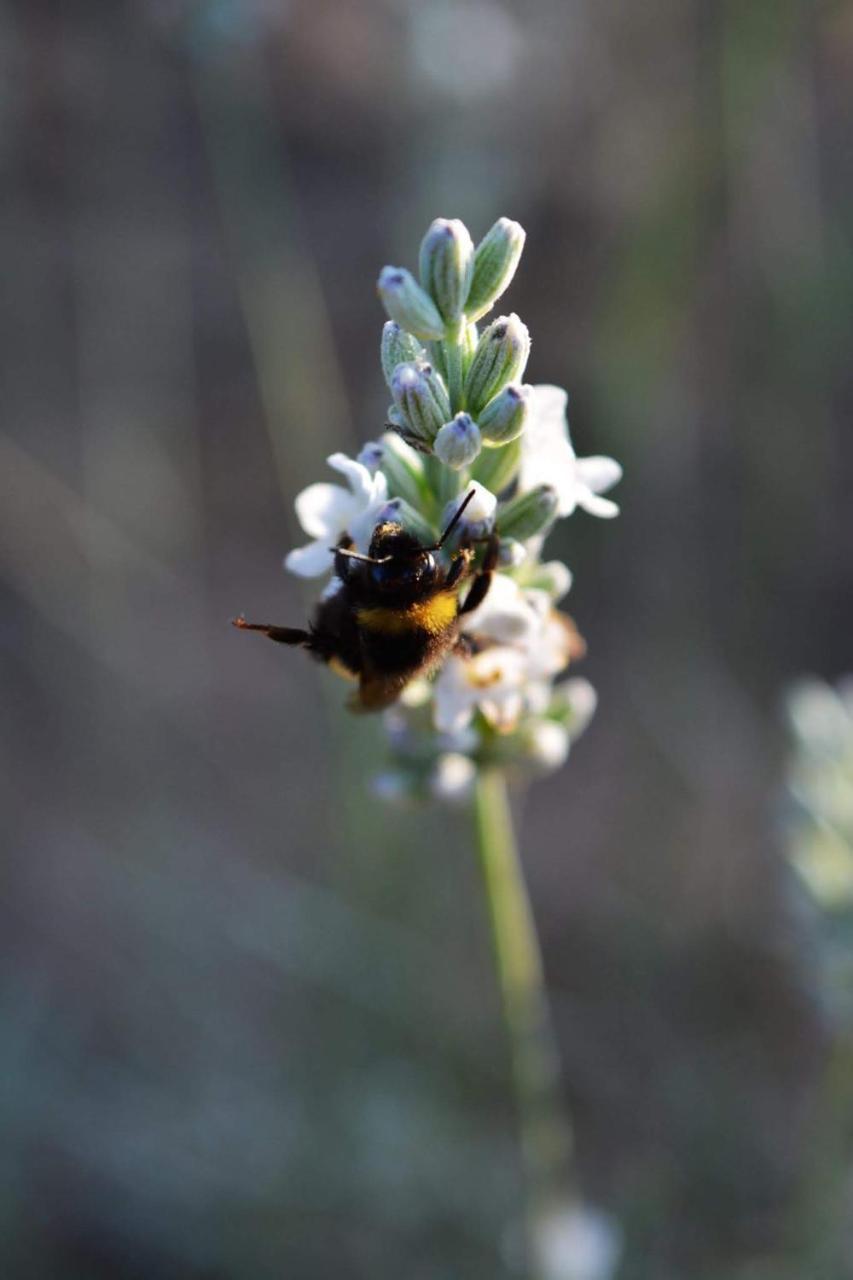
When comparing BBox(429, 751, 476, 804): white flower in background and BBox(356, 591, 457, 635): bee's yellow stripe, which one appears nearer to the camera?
BBox(356, 591, 457, 635): bee's yellow stripe

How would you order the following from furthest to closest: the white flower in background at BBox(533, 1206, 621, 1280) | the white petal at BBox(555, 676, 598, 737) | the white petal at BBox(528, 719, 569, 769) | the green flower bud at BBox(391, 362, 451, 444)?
1. the white flower in background at BBox(533, 1206, 621, 1280)
2. the white petal at BBox(555, 676, 598, 737)
3. the white petal at BBox(528, 719, 569, 769)
4. the green flower bud at BBox(391, 362, 451, 444)

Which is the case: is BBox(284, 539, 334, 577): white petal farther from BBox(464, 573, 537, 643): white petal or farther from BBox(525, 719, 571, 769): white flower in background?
BBox(525, 719, 571, 769): white flower in background

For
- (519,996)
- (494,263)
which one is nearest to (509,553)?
(494,263)

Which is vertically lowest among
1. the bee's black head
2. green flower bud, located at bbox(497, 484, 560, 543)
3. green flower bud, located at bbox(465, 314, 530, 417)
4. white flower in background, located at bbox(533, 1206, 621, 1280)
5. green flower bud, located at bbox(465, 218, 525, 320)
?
white flower in background, located at bbox(533, 1206, 621, 1280)

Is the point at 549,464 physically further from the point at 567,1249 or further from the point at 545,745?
the point at 567,1249

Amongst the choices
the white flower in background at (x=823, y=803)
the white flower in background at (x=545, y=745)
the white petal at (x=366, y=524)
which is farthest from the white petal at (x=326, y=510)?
the white flower in background at (x=823, y=803)

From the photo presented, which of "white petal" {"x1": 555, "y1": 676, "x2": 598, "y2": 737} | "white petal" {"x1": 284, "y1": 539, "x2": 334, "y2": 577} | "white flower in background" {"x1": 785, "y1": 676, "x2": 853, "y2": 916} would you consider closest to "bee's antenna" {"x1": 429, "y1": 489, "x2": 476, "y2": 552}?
"white petal" {"x1": 284, "y1": 539, "x2": 334, "y2": 577}

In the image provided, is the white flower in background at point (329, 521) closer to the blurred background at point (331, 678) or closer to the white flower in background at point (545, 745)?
the white flower in background at point (545, 745)
